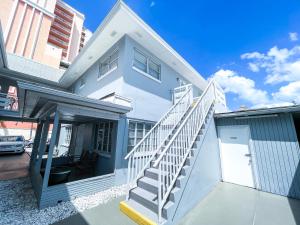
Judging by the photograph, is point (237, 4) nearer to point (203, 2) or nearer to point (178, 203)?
point (203, 2)

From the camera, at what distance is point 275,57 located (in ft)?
36.4

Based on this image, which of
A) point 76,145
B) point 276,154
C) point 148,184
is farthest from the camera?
point 76,145

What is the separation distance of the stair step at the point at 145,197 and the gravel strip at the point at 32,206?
3.71 feet

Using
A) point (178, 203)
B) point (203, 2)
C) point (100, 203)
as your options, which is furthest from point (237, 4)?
point (100, 203)

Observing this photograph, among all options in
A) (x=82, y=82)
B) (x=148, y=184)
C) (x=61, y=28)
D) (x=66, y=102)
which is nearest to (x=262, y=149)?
(x=148, y=184)

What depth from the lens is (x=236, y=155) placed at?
554 centimetres

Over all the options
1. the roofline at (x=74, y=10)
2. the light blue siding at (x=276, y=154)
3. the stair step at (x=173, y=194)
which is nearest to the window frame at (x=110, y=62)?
the stair step at (x=173, y=194)

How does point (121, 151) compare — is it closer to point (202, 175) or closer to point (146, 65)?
point (202, 175)

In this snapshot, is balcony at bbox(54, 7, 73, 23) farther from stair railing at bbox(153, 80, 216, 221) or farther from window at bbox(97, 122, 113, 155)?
stair railing at bbox(153, 80, 216, 221)

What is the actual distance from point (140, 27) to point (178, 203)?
21.3ft

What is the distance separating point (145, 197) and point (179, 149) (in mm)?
1440

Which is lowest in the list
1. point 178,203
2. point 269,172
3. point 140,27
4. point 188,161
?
point 178,203

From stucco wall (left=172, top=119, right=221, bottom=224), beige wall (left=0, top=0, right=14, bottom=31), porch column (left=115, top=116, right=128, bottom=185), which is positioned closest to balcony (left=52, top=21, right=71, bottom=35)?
beige wall (left=0, top=0, right=14, bottom=31)

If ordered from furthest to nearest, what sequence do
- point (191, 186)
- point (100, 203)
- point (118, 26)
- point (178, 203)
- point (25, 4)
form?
point (25, 4)
point (118, 26)
point (100, 203)
point (191, 186)
point (178, 203)
